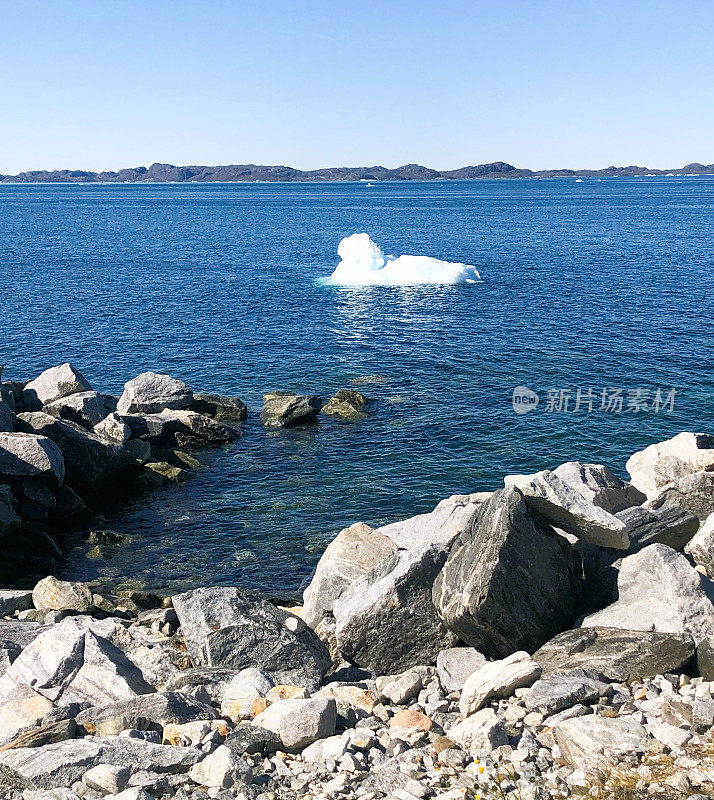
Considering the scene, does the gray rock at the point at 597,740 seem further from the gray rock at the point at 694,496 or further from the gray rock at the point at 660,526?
the gray rock at the point at 694,496

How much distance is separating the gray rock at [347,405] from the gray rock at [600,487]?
52.8ft

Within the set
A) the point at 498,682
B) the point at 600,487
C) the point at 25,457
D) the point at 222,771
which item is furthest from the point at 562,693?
the point at 25,457

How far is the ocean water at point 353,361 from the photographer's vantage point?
24.1 m

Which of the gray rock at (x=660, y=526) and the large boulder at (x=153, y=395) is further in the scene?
the large boulder at (x=153, y=395)

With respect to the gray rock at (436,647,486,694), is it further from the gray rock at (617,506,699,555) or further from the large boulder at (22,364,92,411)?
the large boulder at (22,364,92,411)

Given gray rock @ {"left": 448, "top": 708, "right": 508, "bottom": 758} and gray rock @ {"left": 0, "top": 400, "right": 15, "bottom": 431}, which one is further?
gray rock @ {"left": 0, "top": 400, "right": 15, "bottom": 431}

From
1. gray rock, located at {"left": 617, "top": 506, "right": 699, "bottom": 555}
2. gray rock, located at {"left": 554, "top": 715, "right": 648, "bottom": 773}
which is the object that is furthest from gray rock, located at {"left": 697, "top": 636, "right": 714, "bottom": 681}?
gray rock, located at {"left": 617, "top": 506, "right": 699, "bottom": 555}

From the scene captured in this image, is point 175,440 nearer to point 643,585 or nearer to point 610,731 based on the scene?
point 643,585

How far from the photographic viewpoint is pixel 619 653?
11.1m

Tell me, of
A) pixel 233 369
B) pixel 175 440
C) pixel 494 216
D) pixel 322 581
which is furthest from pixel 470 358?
pixel 494 216

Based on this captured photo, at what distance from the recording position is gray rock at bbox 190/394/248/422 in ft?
109

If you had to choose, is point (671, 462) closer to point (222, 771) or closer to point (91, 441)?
point (222, 771)

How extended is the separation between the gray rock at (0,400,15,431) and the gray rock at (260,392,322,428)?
1022 cm

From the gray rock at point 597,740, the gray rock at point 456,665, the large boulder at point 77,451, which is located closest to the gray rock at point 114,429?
the large boulder at point 77,451
